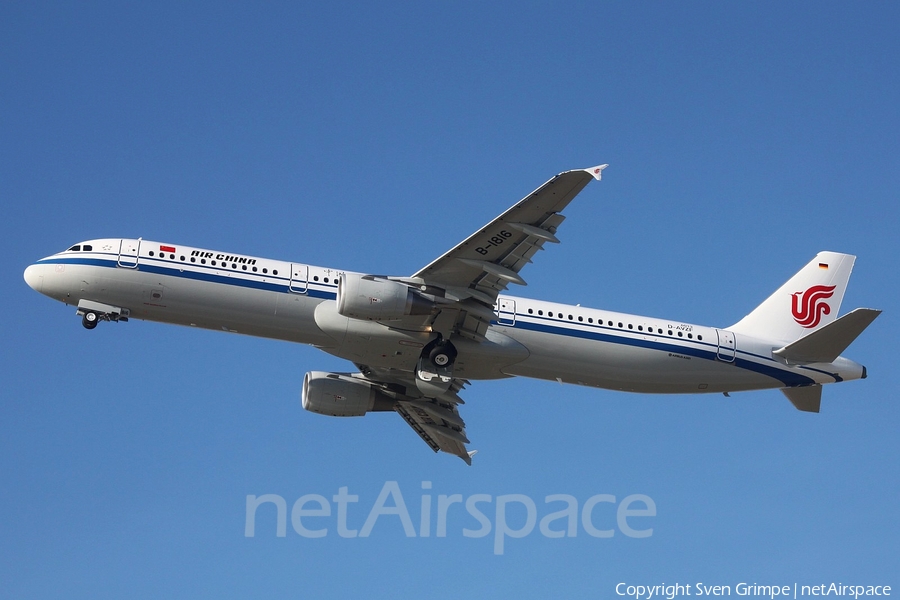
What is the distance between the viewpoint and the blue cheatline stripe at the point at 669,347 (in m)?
45.8

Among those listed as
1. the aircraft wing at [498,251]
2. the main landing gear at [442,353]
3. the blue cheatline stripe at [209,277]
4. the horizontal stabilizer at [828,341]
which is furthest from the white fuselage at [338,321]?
the horizontal stabilizer at [828,341]

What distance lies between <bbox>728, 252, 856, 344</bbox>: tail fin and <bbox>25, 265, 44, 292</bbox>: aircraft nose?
2998cm

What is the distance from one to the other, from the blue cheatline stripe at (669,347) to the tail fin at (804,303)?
1909mm

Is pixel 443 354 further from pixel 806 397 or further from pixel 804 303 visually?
pixel 804 303

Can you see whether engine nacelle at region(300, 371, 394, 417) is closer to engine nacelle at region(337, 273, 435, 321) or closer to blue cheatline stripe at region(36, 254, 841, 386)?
blue cheatline stripe at region(36, 254, 841, 386)

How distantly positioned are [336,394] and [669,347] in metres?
15.3

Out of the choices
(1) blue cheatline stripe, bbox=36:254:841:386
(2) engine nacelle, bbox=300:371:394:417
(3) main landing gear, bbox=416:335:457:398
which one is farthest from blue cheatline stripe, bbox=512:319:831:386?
(2) engine nacelle, bbox=300:371:394:417

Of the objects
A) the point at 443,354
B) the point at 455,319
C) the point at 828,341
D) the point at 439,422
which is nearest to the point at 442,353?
the point at 443,354

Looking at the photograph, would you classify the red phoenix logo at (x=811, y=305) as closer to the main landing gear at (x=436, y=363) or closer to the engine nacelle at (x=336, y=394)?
the main landing gear at (x=436, y=363)

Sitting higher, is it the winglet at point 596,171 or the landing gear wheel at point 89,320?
the winglet at point 596,171

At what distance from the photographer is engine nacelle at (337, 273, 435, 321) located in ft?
138

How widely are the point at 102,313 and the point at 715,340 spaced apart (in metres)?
25.8

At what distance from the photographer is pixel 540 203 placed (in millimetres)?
39406

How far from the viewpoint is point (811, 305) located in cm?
5138
